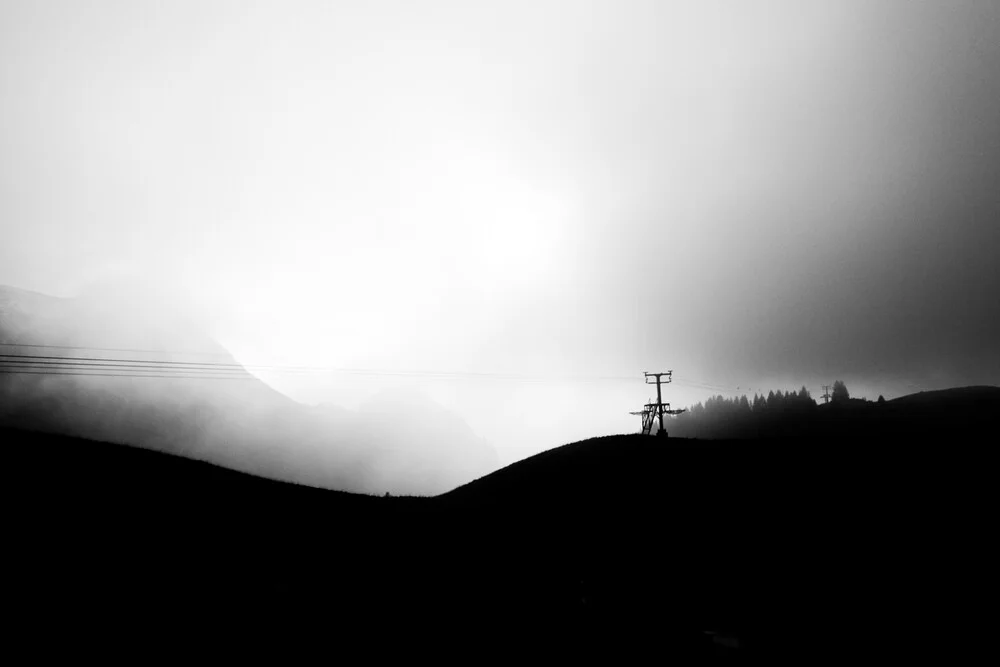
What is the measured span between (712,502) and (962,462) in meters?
17.1

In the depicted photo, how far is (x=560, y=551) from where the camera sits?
24.1m

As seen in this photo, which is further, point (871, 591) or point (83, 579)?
point (871, 591)

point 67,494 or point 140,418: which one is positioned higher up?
point 140,418

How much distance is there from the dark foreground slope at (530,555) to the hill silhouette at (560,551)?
12cm

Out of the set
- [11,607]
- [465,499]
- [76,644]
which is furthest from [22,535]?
[465,499]

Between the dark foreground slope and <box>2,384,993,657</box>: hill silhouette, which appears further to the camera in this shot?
<box>2,384,993,657</box>: hill silhouette

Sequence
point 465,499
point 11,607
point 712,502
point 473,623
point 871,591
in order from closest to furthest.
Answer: point 11,607 < point 473,623 < point 871,591 < point 712,502 < point 465,499

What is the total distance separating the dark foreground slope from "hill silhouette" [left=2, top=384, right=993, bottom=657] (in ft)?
0.39

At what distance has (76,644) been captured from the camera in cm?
1167

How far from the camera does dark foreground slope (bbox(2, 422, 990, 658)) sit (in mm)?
13430

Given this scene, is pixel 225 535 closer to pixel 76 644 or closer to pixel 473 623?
pixel 76 644

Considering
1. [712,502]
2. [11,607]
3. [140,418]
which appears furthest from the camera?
[140,418]

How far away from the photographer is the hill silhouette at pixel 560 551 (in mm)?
13891

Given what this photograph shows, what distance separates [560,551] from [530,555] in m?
1.84
